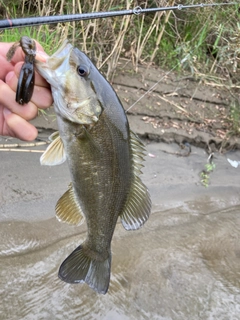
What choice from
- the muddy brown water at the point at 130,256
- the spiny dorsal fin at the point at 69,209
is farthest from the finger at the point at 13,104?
the muddy brown water at the point at 130,256

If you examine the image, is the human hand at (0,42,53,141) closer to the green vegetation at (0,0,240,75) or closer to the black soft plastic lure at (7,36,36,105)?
the black soft plastic lure at (7,36,36,105)

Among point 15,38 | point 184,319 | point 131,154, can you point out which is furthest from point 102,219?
point 15,38

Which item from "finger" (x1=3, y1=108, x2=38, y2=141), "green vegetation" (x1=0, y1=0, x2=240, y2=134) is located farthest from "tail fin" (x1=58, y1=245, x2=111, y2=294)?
"green vegetation" (x1=0, y1=0, x2=240, y2=134)

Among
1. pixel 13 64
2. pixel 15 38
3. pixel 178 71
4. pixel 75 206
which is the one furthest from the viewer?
pixel 178 71

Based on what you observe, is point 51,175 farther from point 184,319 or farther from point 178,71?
point 178,71

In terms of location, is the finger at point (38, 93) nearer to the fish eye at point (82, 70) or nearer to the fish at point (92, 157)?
the fish at point (92, 157)

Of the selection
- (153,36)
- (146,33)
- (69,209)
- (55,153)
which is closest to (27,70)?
(55,153)

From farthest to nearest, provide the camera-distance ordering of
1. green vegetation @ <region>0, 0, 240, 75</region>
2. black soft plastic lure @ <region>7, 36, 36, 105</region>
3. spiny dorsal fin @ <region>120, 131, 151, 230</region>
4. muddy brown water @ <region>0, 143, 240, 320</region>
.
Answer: green vegetation @ <region>0, 0, 240, 75</region> → muddy brown water @ <region>0, 143, 240, 320</region> → spiny dorsal fin @ <region>120, 131, 151, 230</region> → black soft plastic lure @ <region>7, 36, 36, 105</region>

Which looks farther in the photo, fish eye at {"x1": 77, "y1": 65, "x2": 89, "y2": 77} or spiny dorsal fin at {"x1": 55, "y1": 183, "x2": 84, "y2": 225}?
spiny dorsal fin at {"x1": 55, "y1": 183, "x2": 84, "y2": 225}
